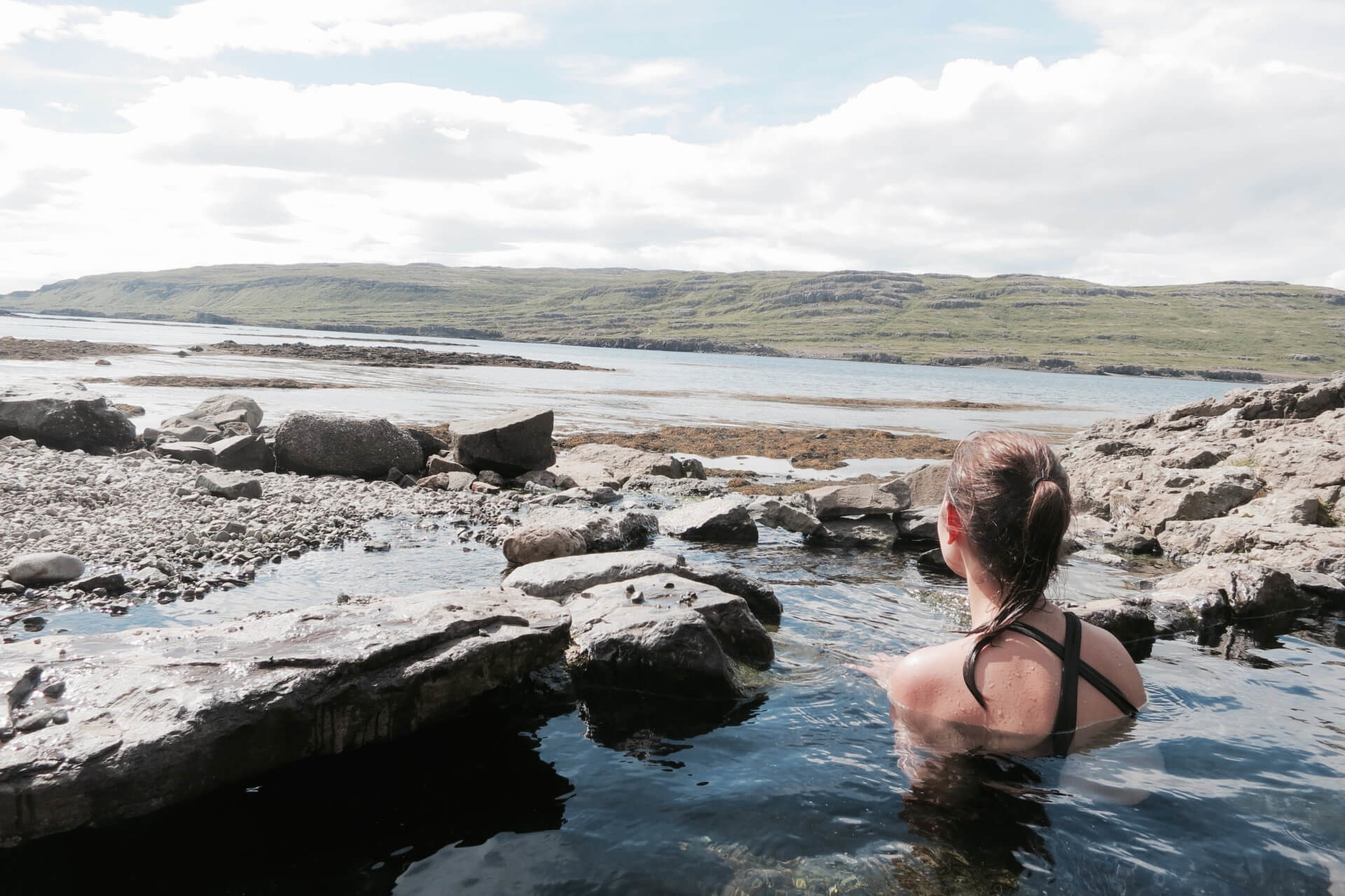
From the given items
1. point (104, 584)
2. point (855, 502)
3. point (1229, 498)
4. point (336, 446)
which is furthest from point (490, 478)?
point (1229, 498)

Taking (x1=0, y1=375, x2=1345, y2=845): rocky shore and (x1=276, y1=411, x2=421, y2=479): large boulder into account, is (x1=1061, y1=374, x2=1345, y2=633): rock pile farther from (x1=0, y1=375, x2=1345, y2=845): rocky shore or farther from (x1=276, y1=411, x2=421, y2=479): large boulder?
(x1=276, y1=411, x2=421, y2=479): large boulder

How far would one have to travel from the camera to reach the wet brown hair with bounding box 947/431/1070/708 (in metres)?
4.10

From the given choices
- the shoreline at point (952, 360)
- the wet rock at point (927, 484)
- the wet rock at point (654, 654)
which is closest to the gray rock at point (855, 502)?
the wet rock at point (927, 484)

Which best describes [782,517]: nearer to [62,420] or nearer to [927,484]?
[927,484]

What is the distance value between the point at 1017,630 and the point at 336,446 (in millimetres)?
19043

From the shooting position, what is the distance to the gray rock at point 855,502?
16422 millimetres

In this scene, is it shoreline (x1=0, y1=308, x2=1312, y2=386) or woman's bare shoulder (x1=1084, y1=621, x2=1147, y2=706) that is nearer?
woman's bare shoulder (x1=1084, y1=621, x2=1147, y2=706)

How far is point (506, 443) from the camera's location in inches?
854

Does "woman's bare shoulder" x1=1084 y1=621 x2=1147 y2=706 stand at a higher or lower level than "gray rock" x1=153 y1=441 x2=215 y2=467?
higher

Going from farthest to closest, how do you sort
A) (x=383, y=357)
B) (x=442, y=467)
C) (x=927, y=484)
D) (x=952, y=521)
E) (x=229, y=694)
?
(x=383, y=357) < (x=442, y=467) < (x=927, y=484) < (x=229, y=694) < (x=952, y=521)

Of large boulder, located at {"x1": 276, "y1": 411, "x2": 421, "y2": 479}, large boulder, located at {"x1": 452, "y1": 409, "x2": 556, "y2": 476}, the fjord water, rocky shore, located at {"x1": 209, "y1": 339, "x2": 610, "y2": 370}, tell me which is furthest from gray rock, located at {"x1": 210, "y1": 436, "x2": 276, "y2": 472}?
rocky shore, located at {"x1": 209, "y1": 339, "x2": 610, "y2": 370}

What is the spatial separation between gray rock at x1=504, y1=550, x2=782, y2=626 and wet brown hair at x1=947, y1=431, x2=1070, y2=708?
5598 mm

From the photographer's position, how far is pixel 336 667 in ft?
17.7

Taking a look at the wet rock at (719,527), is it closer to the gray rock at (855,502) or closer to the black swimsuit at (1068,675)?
the gray rock at (855,502)
